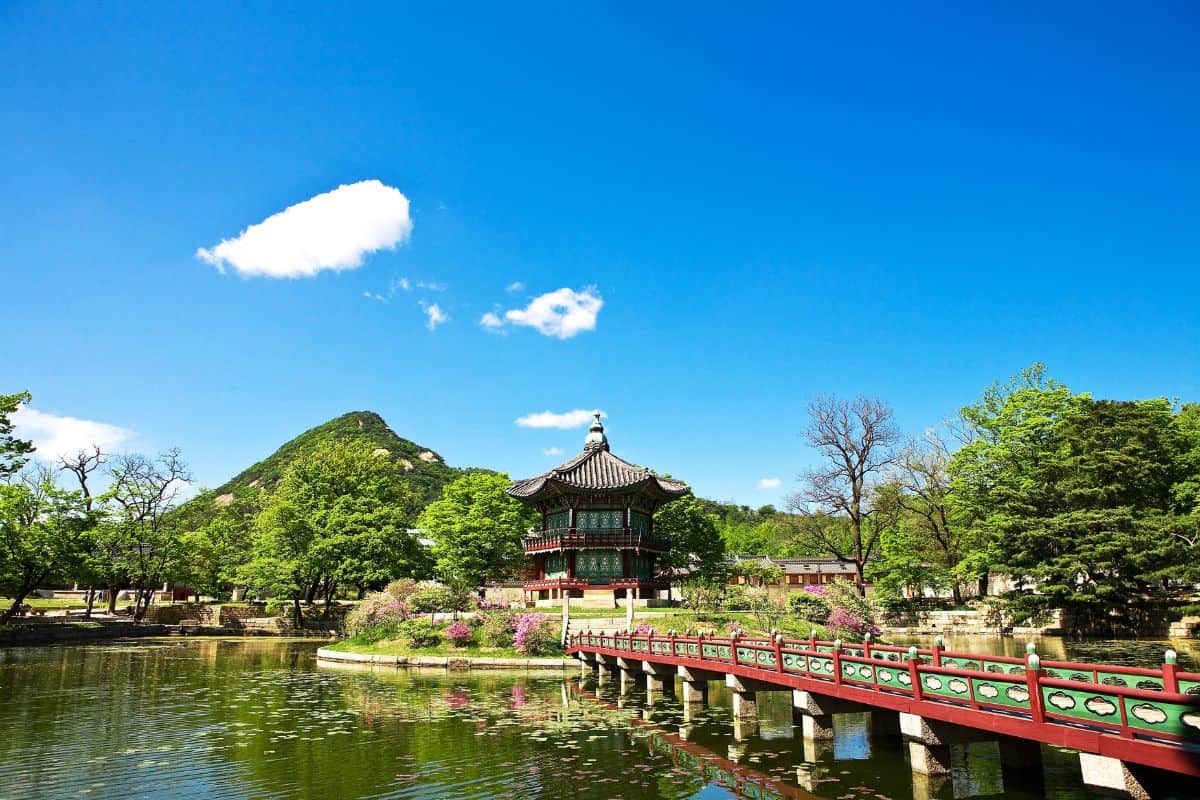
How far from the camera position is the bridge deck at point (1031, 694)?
26.3 ft

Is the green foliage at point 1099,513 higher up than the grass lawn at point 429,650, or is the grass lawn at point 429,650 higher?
the green foliage at point 1099,513

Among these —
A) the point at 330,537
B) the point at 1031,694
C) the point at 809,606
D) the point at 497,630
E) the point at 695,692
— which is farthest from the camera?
the point at 330,537

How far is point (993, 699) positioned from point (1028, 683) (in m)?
0.73

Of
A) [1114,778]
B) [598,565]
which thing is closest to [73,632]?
[598,565]

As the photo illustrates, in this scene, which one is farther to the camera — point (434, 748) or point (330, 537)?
point (330, 537)

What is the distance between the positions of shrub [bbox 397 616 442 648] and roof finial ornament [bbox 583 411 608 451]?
2169 centimetres

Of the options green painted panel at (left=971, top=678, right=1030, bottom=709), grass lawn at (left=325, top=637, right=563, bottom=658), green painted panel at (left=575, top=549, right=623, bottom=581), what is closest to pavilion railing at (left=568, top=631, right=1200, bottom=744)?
green painted panel at (left=971, top=678, right=1030, bottom=709)

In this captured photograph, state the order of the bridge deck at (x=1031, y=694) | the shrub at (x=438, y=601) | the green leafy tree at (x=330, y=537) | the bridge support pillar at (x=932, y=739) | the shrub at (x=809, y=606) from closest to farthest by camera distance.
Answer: the bridge deck at (x=1031, y=694), the bridge support pillar at (x=932, y=739), the shrub at (x=809, y=606), the shrub at (x=438, y=601), the green leafy tree at (x=330, y=537)

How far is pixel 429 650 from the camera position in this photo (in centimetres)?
3097

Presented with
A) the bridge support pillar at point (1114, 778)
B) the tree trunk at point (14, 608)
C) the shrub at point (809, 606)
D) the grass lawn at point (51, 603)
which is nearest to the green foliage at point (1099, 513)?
the shrub at point (809, 606)

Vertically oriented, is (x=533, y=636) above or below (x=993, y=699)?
below

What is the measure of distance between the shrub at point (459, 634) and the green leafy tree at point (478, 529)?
14.8 metres

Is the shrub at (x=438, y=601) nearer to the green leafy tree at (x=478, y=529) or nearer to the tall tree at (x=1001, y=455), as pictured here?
the green leafy tree at (x=478, y=529)

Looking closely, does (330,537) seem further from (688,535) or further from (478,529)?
(688,535)
